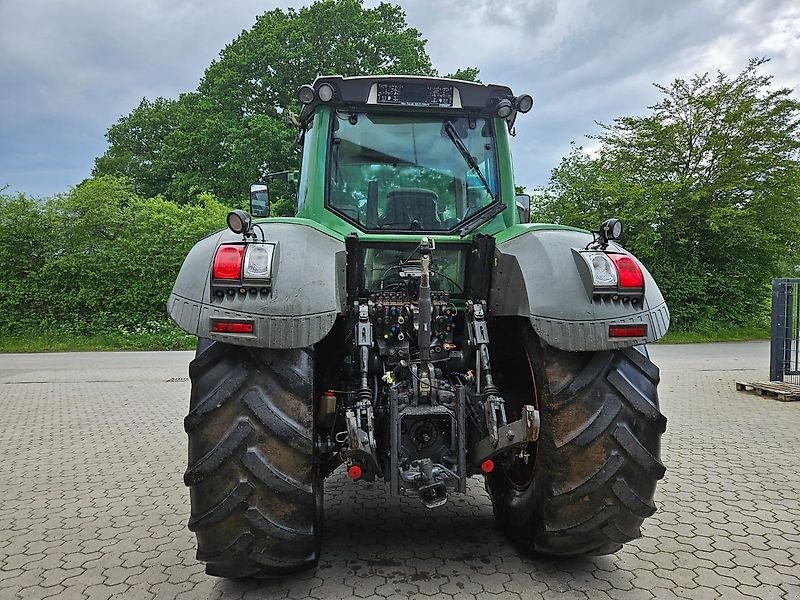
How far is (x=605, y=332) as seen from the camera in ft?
9.39

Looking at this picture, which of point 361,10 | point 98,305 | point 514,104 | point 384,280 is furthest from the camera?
point 361,10

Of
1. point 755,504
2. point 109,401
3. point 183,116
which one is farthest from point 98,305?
point 755,504

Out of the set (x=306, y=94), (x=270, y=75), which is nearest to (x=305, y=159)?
(x=306, y=94)

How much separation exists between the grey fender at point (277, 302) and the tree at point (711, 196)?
684 inches

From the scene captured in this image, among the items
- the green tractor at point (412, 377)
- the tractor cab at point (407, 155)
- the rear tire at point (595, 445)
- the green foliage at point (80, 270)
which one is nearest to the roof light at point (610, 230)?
the green tractor at point (412, 377)

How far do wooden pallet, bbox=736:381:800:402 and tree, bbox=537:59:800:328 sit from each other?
30.5ft

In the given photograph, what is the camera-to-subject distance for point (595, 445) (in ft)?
9.64

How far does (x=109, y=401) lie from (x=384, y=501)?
254 inches

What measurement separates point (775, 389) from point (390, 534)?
25.0 feet

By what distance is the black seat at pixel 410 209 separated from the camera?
12.4 ft

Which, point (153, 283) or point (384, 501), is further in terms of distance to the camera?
point (153, 283)

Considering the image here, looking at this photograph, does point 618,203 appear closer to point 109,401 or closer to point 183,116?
point 109,401

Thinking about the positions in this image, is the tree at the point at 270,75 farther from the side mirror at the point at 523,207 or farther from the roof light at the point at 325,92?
the roof light at the point at 325,92

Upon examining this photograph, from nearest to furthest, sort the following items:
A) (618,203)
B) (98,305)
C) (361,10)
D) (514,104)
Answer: (514,104)
(98,305)
(618,203)
(361,10)
